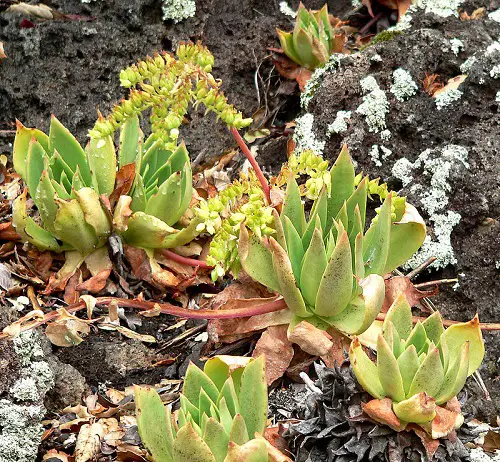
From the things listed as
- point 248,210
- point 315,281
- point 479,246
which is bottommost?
point 479,246

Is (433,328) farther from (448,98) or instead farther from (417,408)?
(448,98)

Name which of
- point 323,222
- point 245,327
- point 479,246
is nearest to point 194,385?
point 245,327

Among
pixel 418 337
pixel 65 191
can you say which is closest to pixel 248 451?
pixel 418 337

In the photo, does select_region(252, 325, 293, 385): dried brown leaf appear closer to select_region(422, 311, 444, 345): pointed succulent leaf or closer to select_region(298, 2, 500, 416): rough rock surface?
select_region(422, 311, 444, 345): pointed succulent leaf

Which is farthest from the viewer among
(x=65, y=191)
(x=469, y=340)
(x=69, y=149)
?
(x=69, y=149)

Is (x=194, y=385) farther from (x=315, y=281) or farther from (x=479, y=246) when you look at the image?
(x=479, y=246)

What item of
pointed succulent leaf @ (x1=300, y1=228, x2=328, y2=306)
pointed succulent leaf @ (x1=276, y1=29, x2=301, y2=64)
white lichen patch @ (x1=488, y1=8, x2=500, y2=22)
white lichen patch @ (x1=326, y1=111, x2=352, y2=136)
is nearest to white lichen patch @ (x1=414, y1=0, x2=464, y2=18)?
white lichen patch @ (x1=488, y1=8, x2=500, y2=22)
